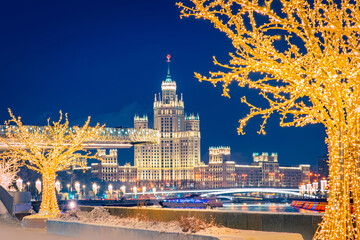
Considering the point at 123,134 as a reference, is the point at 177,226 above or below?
below

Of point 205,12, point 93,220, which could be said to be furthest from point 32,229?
point 205,12

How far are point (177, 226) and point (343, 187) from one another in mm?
5321

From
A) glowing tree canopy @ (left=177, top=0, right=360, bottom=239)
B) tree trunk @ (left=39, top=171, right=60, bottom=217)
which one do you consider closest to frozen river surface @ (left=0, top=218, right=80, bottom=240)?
tree trunk @ (left=39, top=171, right=60, bottom=217)

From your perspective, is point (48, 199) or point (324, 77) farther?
point (48, 199)

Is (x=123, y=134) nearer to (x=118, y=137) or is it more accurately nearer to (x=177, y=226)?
(x=118, y=137)

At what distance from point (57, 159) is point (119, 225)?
912cm

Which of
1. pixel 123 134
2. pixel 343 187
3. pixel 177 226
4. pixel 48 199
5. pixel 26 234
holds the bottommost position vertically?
pixel 26 234

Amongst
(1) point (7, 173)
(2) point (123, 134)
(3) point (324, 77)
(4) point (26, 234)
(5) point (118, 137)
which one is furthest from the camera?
(2) point (123, 134)

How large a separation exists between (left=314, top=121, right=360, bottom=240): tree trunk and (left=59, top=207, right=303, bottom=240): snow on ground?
0.85 metres

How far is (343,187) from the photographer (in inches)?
474

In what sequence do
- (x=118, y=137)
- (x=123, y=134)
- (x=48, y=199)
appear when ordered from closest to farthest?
(x=48, y=199)
(x=118, y=137)
(x=123, y=134)

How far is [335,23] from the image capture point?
34.6ft

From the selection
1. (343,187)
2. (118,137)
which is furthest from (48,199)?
(118,137)

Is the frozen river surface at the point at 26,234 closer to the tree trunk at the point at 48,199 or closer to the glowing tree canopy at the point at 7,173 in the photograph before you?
the tree trunk at the point at 48,199
